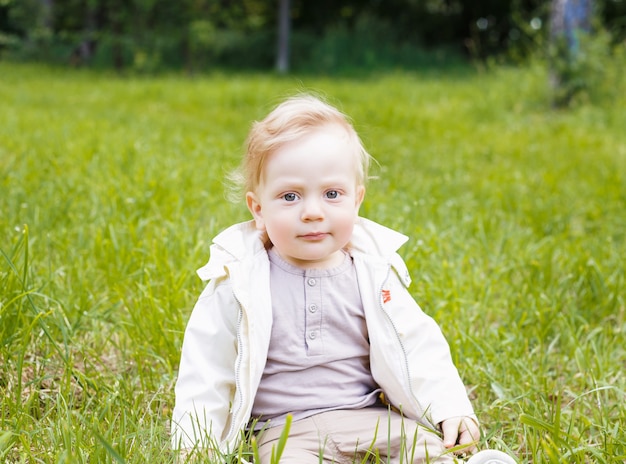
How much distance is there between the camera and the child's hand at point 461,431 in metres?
1.91

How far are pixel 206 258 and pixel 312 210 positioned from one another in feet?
3.87

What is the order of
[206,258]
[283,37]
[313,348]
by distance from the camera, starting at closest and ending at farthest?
[313,348], [206,258], [283,37]

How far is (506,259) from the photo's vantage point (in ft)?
11.1

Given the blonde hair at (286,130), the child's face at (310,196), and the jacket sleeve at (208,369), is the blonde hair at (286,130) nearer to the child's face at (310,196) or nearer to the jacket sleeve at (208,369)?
the child's face at (310,196)

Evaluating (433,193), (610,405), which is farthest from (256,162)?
(433,193)

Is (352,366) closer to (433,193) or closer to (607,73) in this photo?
(433,193)

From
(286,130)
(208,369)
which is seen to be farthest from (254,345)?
(286,130)

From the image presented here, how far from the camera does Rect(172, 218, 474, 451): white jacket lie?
1.86 meters

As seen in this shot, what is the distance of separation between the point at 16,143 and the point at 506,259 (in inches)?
139

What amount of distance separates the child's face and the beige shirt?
3.6 inches

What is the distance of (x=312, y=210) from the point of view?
1885 millimetres

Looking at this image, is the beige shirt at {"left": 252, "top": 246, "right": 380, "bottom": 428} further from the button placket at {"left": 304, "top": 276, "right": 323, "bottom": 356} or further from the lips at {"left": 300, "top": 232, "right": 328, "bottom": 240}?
the lips at {"left": 300, "top": 232, "right": 328, "bottom": 240}

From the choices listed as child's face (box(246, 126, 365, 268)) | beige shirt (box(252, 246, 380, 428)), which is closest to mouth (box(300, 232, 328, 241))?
child's face (box(246, 126, 365, 268))

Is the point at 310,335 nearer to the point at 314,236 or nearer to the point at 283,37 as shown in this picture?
the point at 314,236
